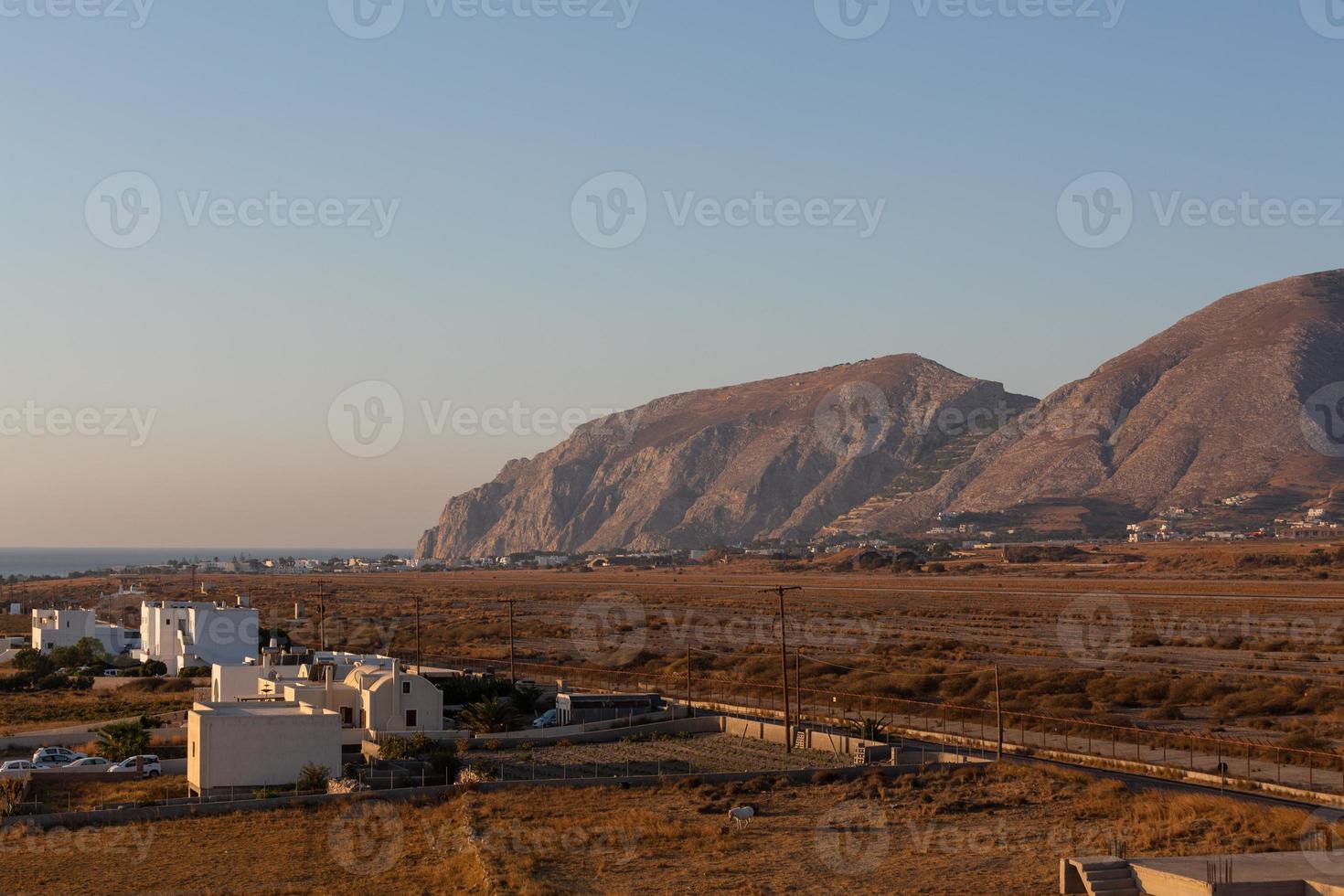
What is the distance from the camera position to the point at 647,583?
542 feet

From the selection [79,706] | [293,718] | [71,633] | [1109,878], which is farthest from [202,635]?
[1109,878]

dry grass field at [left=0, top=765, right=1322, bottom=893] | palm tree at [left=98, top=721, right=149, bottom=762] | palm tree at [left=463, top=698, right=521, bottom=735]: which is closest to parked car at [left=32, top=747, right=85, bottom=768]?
palm tree at [left=98, top=721, right=149, bottom=762]

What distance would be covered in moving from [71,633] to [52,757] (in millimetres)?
43767

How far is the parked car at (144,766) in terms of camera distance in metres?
39.8

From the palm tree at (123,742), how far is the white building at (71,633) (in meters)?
39.9

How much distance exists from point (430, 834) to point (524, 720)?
22084 mm

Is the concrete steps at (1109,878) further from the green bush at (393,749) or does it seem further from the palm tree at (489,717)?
the palm tree at (489,717)

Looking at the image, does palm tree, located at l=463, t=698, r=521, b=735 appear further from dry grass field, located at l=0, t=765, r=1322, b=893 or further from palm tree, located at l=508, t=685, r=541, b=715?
dry grass field, located at l=0, t=765, r=1322, b=893

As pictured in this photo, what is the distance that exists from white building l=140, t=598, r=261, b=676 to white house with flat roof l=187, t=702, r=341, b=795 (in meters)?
36.0

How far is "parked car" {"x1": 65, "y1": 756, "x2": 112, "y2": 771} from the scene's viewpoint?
1576 inches

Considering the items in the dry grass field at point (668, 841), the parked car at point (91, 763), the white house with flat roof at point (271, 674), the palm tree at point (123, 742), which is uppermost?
the white house with flat roof at point (271, 674)

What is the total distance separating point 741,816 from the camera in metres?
32.0

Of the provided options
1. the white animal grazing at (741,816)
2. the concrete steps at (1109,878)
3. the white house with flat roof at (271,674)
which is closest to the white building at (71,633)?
the white house with flat roof at (271,674)

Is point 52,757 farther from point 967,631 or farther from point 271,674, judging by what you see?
point 967,631
